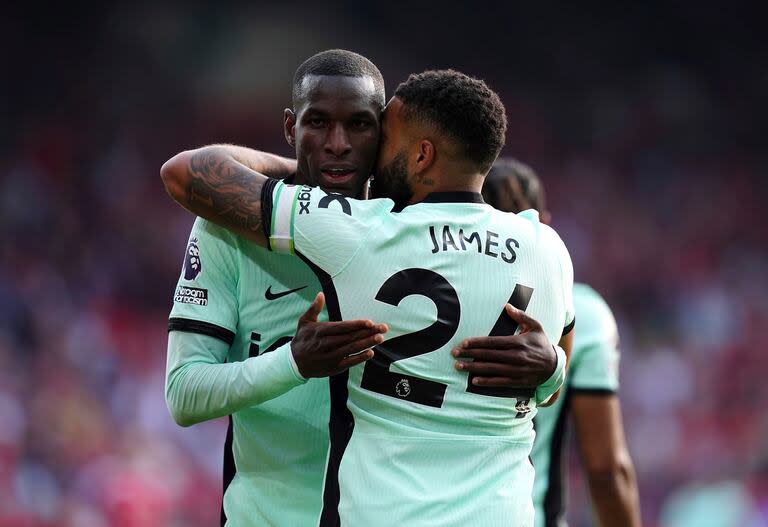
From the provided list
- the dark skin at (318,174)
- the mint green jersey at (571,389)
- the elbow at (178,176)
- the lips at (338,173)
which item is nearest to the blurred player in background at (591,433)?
the mint green jersey at (571,389)

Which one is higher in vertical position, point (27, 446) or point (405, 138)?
point (405, 138)

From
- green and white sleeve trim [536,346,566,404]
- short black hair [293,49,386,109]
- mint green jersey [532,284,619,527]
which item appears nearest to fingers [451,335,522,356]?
green and white sleeve trim [536,346,566,404]

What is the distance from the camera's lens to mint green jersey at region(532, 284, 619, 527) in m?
4.09

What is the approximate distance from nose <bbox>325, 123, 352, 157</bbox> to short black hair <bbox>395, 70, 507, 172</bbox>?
0.26 meters

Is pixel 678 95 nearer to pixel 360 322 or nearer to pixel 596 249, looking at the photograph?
pixel 596 249

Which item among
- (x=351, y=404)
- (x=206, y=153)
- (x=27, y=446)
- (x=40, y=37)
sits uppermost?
(x=40, y=37)

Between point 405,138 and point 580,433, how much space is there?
1.73m

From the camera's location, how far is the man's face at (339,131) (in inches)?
119

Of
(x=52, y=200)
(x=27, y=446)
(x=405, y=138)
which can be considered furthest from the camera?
(x=52, y=200)

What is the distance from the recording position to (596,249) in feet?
41.1

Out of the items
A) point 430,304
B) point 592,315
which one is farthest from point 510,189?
point 430,304

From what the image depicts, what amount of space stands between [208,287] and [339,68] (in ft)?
2.44

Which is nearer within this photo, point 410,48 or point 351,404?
point 351,404

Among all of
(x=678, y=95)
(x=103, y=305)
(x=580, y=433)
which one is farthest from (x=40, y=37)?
(x=580, y=433)
